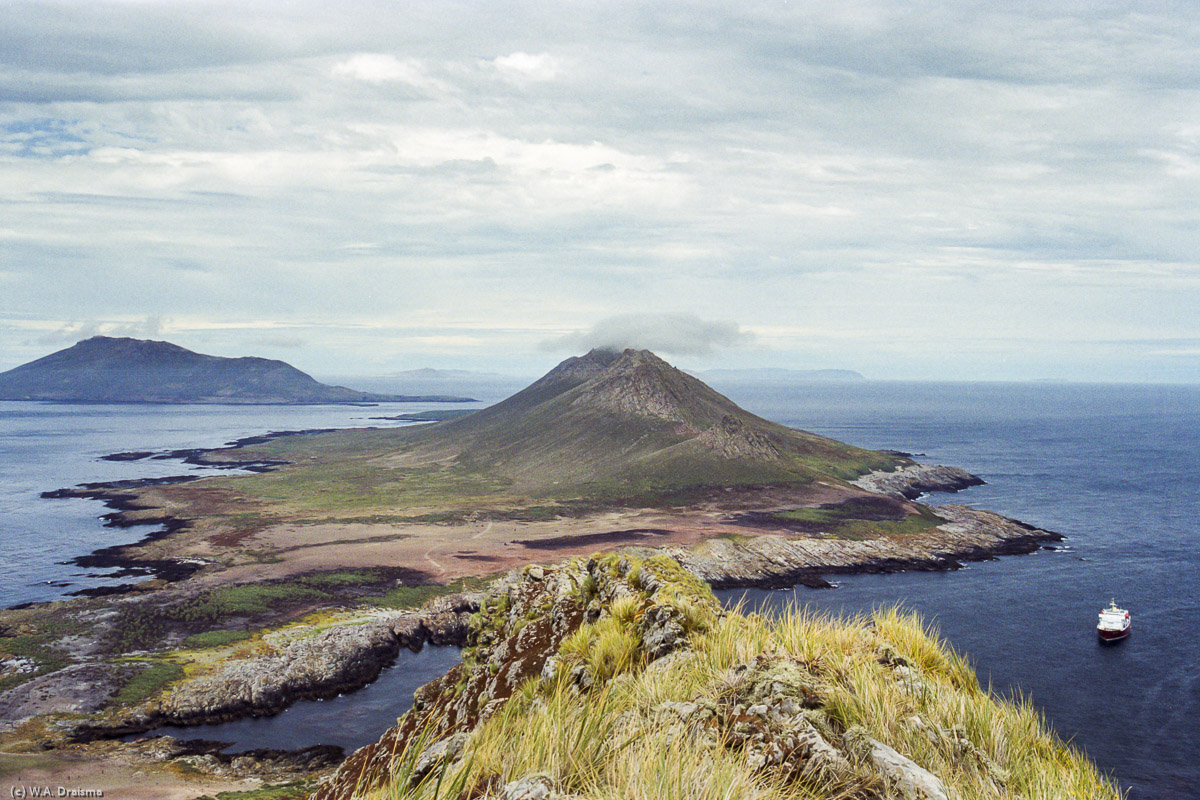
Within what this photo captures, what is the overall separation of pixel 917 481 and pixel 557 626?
153060 mm

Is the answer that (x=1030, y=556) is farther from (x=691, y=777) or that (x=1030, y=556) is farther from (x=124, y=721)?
(x=691, y=777)

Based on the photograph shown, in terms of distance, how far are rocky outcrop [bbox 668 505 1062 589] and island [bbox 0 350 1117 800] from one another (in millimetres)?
554

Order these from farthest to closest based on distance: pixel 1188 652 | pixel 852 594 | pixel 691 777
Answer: pixel 852 594 → pixel 1188 652 → pixel 691 777

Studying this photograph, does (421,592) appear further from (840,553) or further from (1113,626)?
(1113,626)

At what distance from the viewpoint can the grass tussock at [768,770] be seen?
17.6 ft

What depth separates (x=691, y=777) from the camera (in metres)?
5.15

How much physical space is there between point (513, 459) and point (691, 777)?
6580 inches

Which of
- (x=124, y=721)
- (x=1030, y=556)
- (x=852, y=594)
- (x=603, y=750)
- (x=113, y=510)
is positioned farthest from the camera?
(x=113, y=510)

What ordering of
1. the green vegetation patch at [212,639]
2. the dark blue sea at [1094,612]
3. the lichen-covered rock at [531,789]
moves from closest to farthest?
the lichen-covered rock at [531,789] → the dark blue sea at [1094,612] → the green vegetation patch at [212,639]

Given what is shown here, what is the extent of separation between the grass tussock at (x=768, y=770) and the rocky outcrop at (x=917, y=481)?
471ft

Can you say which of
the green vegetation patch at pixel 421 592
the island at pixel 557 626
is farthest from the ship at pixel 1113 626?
the green vegetation patch at pixel 421 592

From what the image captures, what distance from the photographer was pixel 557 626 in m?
15.1

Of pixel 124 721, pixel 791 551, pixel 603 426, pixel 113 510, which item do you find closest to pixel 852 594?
pixel 791 551

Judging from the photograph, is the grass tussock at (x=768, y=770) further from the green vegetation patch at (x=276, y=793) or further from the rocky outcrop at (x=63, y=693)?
the rocky outcrop at (x=63, y=693)
